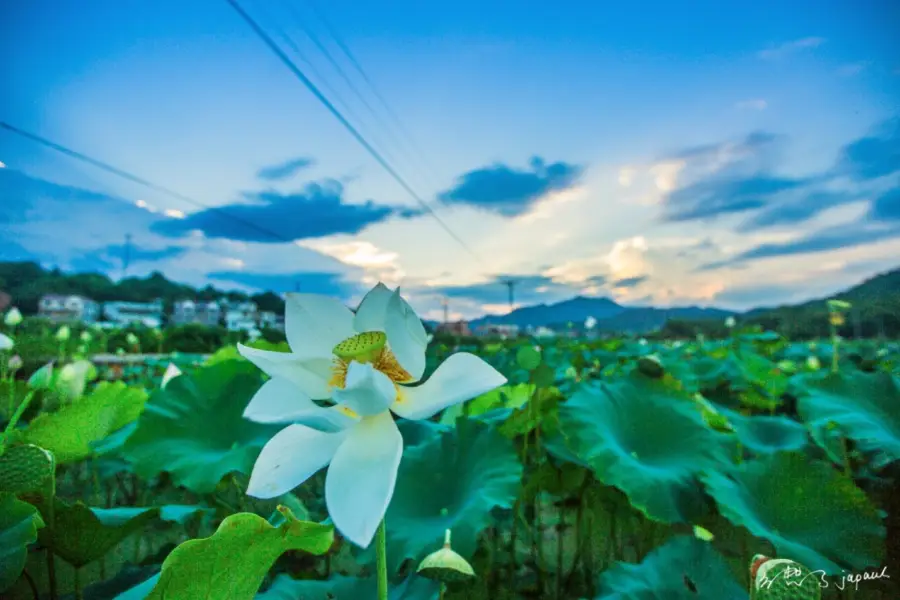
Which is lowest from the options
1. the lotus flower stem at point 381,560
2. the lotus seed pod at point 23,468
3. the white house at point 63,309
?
the lotus flower stem at point 381,560

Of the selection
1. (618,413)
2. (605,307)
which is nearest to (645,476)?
(618,413)

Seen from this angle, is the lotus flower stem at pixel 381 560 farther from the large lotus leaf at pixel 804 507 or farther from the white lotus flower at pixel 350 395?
the large lotus leaf at pixel 804 507

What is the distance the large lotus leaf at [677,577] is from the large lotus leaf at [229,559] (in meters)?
0.53

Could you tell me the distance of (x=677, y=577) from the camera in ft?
2.79

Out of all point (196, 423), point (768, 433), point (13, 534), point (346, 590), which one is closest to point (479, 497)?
point (346, 590)

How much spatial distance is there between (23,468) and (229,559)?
35cm

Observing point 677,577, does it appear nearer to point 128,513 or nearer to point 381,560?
point 381,560

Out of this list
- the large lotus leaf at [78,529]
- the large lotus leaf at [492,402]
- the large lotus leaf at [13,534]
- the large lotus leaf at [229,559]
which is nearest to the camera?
the large lotus leaf at [229,559]

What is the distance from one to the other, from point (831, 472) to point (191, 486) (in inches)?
51.2

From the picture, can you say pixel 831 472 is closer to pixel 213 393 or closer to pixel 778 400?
pixel 213 393

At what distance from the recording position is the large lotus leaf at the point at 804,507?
1.07 metres

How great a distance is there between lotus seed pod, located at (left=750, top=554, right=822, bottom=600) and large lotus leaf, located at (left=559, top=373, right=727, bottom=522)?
62cm

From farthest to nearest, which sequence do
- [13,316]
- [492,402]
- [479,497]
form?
1. [13,316]
2. [492,402]
3. [479,497]

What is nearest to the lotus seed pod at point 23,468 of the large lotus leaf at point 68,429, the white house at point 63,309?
the large lotus leaf at point 68,429
